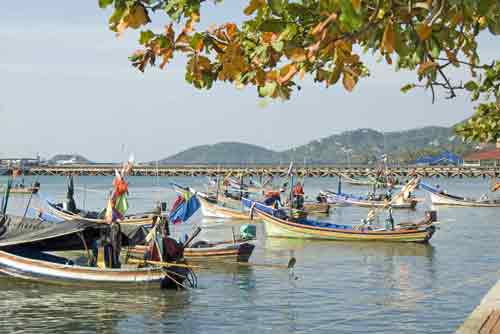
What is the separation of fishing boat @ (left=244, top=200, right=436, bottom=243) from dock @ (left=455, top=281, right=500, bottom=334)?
2068 centimetres

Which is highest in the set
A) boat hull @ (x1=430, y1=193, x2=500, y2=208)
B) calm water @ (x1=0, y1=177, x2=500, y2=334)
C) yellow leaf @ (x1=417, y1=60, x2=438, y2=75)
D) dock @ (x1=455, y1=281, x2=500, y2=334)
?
yellow leaf @ (x1=417, y1=60, x2=438, y2=75)

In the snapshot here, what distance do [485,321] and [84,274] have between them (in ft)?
41.8

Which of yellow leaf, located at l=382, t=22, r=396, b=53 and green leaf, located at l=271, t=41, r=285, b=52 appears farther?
green leaf, located at l=271, t=41, r=285, b=52

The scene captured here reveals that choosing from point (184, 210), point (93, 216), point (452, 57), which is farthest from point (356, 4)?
point (93, 216)

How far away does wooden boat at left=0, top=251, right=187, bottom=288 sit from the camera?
1967 centimetres

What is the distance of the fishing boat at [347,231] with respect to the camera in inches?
1256

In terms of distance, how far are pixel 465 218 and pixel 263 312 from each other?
1335 inches

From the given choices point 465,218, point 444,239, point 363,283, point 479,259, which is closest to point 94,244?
point 363,283

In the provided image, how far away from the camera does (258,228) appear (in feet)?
133

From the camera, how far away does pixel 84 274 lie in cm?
1991

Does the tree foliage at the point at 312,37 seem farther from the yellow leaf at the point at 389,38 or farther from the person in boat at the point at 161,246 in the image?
the person in boat at the point at 161,246

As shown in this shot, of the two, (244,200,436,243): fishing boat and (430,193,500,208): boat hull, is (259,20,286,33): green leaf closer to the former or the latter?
(244,200,436,243): fishing boat

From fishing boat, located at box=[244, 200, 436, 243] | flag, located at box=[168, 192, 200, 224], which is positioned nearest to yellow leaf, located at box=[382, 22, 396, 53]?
flag, located at box=[168, 192, 200, 224]

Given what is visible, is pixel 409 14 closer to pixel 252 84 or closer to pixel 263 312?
pixel 252 84
